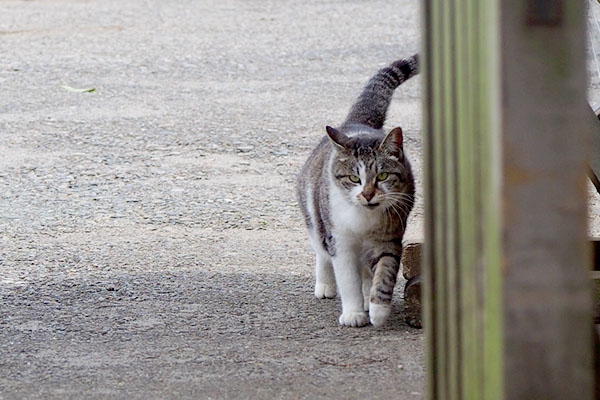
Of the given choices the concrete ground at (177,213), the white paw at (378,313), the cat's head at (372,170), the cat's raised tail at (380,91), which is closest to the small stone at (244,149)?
the concrete ground at (177,213)

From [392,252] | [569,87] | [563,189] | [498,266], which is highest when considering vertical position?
[569,87]

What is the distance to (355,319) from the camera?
403 centimetres

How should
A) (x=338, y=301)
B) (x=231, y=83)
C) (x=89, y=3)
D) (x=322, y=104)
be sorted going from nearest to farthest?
(x=338, y=301)
(x=322, y=104)
(x=231, y=83)
(x=89, y=3)

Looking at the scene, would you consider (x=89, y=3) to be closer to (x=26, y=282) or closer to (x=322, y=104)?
(x=322, y=104)

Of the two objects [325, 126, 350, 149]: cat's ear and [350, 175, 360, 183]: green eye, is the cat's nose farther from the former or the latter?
[325, 126, 350, 149]: cat's ear

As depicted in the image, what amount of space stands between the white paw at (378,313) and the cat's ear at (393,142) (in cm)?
66

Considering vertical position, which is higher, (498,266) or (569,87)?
(569,87)

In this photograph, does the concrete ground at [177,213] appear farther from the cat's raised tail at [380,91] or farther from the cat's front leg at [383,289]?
the cat's raised tail at [380,91]

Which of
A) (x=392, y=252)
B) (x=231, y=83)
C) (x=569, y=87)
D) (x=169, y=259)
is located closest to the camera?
(x=569, y=87)

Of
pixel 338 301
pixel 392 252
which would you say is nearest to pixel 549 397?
pixel 392 252

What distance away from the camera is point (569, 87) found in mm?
1467

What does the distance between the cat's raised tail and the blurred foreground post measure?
3053 mm

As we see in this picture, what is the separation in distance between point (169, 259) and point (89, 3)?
34.7ft

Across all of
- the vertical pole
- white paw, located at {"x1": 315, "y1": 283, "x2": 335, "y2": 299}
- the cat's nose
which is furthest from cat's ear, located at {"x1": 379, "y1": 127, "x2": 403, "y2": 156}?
the vertical pole
